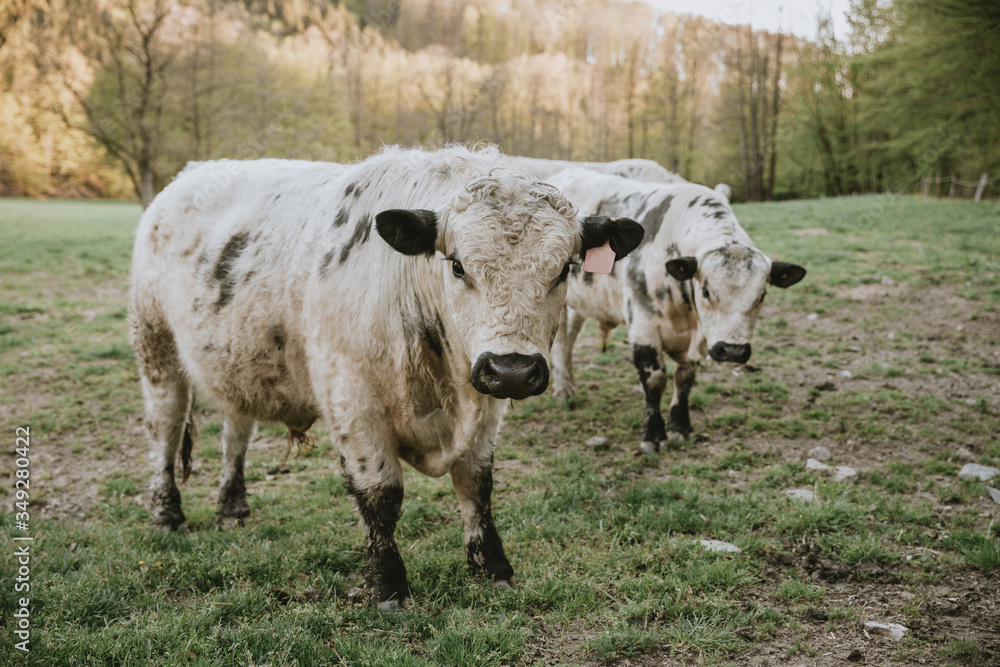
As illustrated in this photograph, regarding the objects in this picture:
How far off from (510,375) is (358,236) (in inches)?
59.2

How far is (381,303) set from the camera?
348cm

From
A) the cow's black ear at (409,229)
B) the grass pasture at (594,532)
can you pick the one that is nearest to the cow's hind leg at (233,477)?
the grass pasture at (594,532)

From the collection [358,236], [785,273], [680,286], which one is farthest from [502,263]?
[785,273]

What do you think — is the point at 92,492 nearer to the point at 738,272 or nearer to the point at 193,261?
the point at 193,261

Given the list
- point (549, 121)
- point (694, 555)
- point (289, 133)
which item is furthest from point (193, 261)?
point (549, 121)

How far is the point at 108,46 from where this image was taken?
714 inches

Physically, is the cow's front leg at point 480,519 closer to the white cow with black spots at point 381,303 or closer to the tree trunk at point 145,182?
the white cow with black spots at point 381,303

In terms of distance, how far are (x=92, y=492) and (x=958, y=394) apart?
9082mm

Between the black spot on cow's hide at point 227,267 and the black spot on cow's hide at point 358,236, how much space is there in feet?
2.96

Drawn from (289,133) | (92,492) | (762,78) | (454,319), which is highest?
(762,78)

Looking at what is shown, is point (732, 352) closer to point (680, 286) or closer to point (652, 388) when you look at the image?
point (680, 286)

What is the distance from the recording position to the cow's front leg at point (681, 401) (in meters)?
6.46

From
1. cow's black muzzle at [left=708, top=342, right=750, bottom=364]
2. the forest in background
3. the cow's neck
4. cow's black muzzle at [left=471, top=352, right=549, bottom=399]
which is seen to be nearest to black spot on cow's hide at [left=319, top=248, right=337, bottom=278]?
the cow's neck

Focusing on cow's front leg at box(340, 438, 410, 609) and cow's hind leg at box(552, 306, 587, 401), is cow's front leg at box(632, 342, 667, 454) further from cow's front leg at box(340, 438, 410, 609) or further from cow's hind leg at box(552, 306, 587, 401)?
cow's front leg at box(340, 438, 410, 609)
